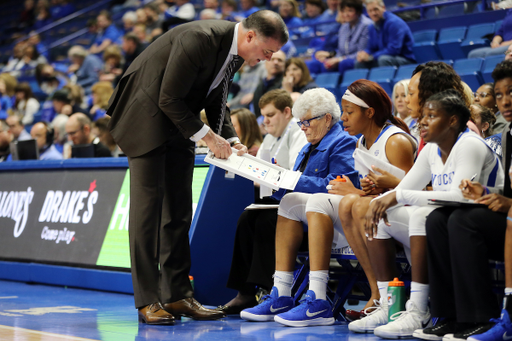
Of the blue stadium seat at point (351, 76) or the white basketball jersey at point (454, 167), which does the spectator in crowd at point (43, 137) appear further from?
the white basketball jersey at point (454, 167)

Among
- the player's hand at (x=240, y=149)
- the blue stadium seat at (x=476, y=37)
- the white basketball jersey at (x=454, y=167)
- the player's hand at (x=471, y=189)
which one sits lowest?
the player's hand at (x=471, y=189)

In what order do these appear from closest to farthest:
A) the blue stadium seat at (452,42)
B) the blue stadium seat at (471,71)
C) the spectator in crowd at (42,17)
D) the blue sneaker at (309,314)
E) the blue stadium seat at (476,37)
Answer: the blue sneaker at (309,314) → the blue stadium seat at (471,71) → the blue stadium seat at (476,37) → the blue stadium seat at (452,42) → the spectator in crowd at (42,17)

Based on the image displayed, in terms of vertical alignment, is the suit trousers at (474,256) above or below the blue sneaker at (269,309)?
above

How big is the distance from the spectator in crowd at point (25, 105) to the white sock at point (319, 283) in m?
9.47

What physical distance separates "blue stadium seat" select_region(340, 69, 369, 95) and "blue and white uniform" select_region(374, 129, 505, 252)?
540 centimetres

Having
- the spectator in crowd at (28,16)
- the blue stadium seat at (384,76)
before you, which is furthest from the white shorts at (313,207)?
the spectator in crowd at (28,16)

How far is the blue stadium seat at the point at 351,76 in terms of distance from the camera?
848 cm

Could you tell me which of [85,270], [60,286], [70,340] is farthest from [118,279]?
[70,340]

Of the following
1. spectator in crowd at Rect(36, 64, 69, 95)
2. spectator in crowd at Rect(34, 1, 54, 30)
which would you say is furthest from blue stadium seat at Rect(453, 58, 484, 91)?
spectator in crowd at Rect(34, 1, 54, 30)

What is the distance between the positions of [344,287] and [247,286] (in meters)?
0.71

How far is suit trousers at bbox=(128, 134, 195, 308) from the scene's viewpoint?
12.0 ft

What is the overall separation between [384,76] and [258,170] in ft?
16.3

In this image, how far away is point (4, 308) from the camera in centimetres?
422

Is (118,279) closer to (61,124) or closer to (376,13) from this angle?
(61,124)
